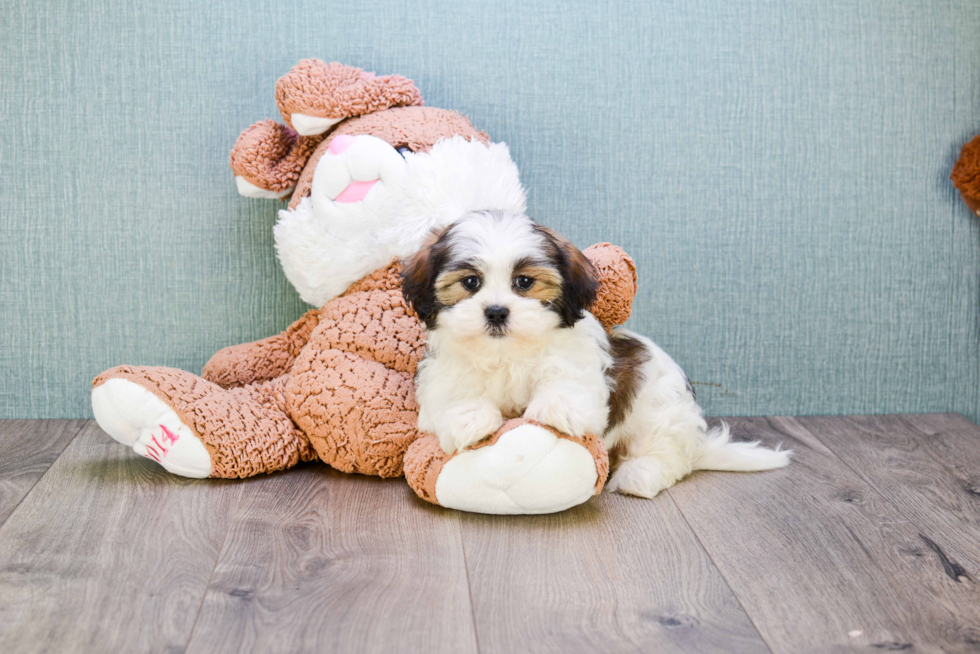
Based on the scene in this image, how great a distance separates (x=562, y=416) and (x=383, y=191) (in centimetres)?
66

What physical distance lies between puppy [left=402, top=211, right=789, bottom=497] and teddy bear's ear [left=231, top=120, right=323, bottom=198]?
60 centimetres

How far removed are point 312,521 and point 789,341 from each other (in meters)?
1.43

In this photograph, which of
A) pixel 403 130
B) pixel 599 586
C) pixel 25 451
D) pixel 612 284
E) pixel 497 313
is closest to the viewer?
pixel 599 586

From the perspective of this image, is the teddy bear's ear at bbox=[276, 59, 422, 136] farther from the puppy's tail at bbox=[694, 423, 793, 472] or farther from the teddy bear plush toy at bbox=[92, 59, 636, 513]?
the puppy's tail at bbox=[694, 423, 793, 472]

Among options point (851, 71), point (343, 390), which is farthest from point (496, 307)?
point (851, 71)

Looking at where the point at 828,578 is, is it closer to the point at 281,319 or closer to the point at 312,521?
the point at 312,521

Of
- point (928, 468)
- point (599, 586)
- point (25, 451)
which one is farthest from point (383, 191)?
point (928, 468)

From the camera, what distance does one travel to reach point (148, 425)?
5.97ft

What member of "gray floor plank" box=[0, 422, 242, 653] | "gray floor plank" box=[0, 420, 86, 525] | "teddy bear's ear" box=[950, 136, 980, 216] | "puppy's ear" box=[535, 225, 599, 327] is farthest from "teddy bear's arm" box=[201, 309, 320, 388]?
"teddy bear's ear" box=[950, 136, 980, 216]

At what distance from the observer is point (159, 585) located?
1.43 m

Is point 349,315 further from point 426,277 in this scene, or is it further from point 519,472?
point 519,472

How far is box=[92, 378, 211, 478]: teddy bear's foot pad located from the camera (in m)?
1.81

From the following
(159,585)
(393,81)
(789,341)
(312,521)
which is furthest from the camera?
(789,341)

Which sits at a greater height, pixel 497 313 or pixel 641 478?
pixel 497 313
